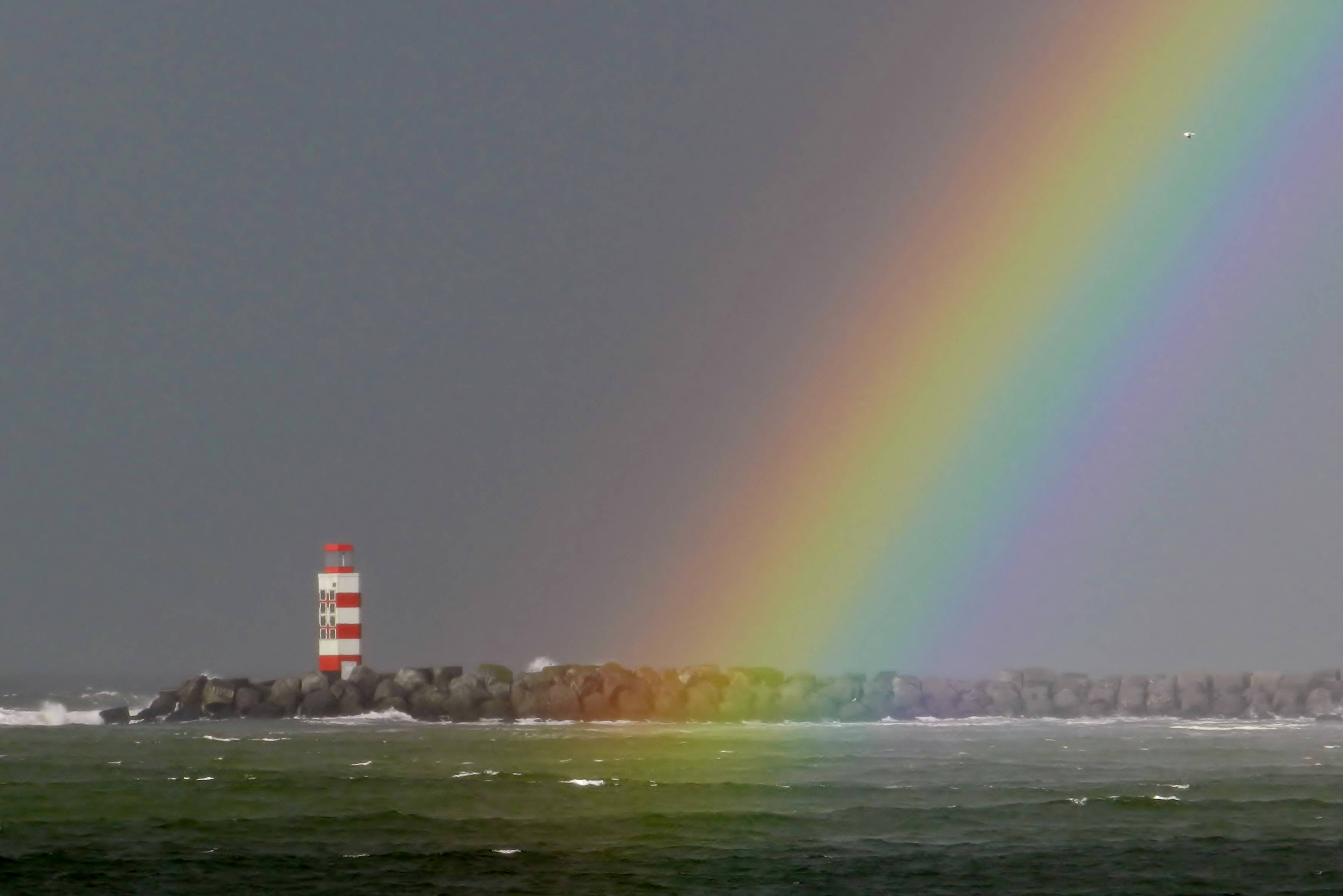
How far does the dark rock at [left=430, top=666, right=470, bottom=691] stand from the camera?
210 ft

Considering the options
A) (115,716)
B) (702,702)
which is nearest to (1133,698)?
(702,702)

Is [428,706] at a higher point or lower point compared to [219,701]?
lower

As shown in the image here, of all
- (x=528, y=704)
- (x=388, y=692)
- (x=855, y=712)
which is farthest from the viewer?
(x=855, y=712)

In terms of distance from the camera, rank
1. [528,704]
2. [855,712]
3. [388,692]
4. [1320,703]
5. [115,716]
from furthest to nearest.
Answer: [1320,703] → [855,712] → [115,716] → [388,692] → [528,704]

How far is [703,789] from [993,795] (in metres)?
5.33

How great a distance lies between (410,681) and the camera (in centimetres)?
Result: 6341

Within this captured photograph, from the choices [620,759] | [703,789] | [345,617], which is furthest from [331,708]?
[703,789]

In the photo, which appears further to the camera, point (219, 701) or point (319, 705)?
point (219, 701)

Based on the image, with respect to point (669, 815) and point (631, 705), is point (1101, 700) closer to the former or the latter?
point (631, 705)

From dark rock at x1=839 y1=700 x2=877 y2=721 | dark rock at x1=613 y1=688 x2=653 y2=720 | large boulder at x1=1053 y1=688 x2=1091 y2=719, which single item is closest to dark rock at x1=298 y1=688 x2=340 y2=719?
dark rock at x1=613 y1=688 x2=653 y2=720

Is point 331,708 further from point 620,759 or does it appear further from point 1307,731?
point 1307,731

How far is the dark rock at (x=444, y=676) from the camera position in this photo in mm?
63938

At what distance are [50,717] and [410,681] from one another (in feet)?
41.0

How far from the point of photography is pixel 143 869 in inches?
1148
